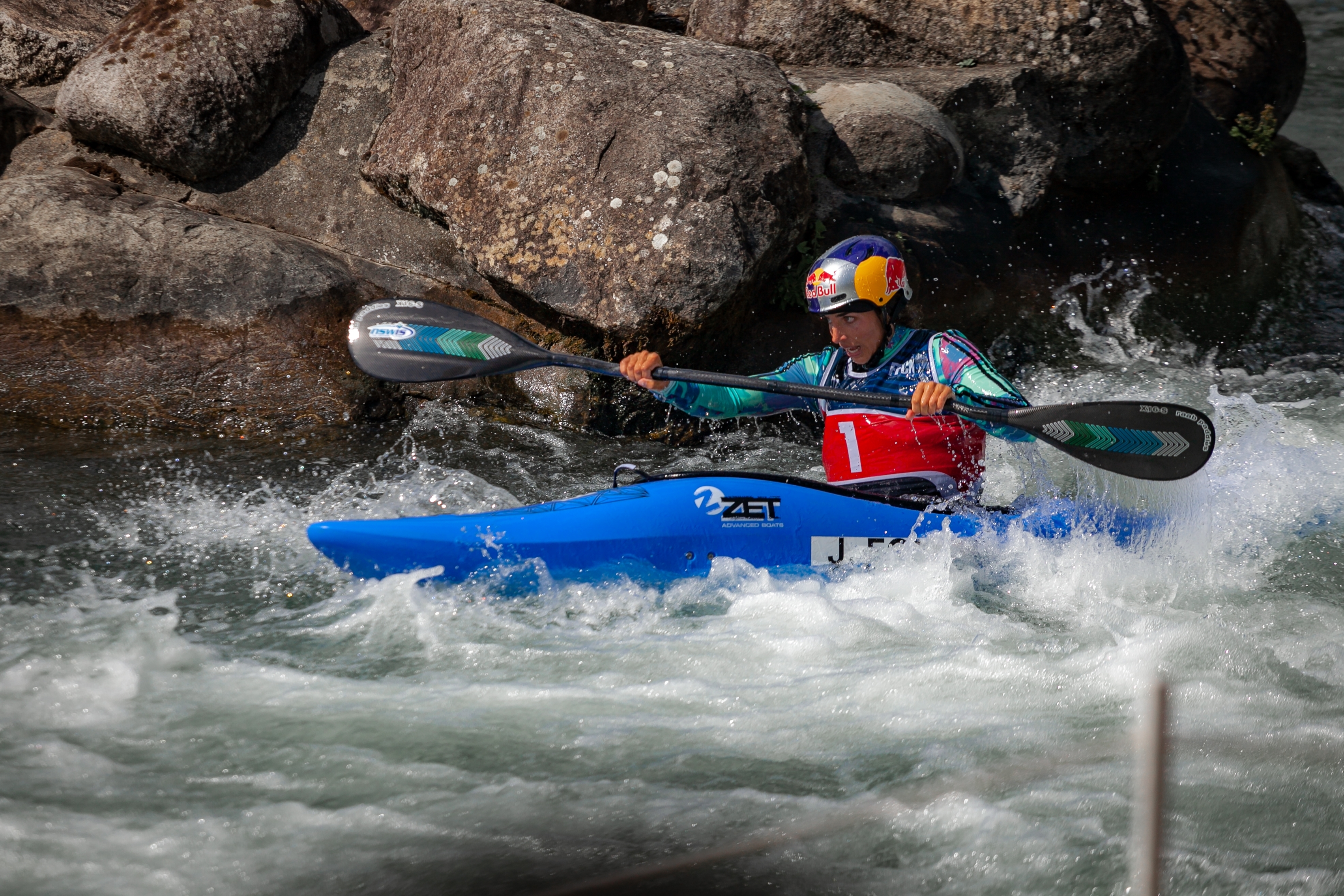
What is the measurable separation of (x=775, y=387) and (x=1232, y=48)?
22.3 feet

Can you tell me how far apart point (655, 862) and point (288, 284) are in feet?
13.5

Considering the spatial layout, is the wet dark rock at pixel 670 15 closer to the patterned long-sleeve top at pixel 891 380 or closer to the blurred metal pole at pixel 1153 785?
the patterned long-sleeve top at pixel 891 380

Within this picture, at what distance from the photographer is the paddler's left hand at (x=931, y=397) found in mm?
3566

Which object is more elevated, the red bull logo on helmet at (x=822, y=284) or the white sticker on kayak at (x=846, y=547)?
the red bull logo on helmet at (x=822, y=284)

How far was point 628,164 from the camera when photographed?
5.62m

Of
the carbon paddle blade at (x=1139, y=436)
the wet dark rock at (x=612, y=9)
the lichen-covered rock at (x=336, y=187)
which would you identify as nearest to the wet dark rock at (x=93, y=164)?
the lichen-covered rock at (x=336, y=187)

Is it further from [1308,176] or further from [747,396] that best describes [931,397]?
[1308,176]

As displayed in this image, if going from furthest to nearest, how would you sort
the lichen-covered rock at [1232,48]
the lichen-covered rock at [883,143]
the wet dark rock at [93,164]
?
the lichen-covered rock at [1232,48]
the lichen-covered rock at [883,143]
the wet dark rock at [93,164]

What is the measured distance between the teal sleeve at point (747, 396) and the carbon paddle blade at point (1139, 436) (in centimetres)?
94

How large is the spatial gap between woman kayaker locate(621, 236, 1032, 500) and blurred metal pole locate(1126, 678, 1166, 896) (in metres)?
2.54

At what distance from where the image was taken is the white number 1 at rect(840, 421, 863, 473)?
4062mm

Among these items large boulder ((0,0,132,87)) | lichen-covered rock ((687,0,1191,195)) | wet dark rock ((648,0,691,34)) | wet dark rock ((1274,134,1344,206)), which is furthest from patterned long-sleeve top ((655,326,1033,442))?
wet dark rock ((1274,134,1344,206))

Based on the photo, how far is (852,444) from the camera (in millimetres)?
4078

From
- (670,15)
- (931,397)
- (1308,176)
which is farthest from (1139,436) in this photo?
(1308,176)
